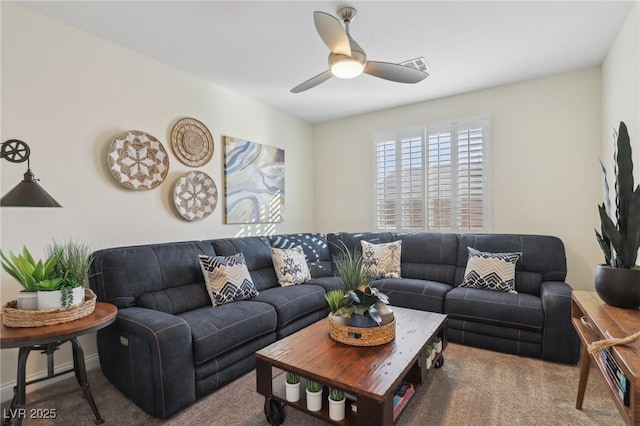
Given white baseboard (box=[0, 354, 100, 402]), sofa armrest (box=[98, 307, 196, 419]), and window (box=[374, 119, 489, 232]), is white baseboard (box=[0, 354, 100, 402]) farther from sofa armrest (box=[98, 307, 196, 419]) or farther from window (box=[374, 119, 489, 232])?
window (box=[374, 119, 489, 232])

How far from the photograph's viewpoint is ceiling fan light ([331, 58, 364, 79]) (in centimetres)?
204

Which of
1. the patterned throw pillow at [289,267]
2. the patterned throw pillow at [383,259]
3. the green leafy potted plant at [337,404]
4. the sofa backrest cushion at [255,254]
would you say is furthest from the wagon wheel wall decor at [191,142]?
the green leafy potted plant at [337,404]

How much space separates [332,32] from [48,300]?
2.23 meters

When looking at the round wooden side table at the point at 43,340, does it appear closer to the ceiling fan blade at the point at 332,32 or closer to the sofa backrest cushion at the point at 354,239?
the ceiling fan blade at the point at 332,32

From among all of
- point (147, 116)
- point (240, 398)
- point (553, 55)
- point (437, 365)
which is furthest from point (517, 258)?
point (147, 116)

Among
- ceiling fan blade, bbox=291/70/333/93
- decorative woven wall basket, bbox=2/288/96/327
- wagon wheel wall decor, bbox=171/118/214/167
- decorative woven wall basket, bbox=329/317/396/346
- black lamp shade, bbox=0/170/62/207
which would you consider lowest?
decorative woven wall basket, bbox=329/317/396/346

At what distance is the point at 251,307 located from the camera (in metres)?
2.53

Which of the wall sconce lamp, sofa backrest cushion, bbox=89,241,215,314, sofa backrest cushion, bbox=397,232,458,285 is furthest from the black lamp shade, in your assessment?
sofa backrest cushion, bbox=397,232,458,285

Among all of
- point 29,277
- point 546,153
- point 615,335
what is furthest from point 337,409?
point 546,153

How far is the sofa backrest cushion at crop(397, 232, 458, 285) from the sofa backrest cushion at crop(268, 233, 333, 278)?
38.1 inches

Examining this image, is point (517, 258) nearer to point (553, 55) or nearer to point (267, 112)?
point (553, 55)

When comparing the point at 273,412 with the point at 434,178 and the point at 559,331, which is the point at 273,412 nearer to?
the point at 559,331

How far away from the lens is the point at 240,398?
6.88 ft

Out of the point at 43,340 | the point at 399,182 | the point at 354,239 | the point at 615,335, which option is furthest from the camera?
the point at 399,182
